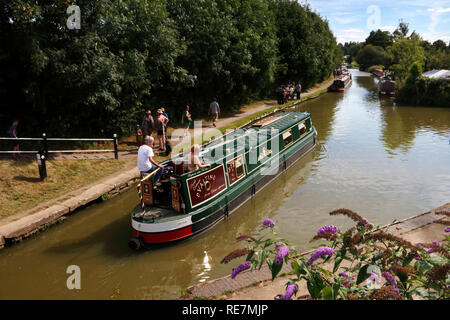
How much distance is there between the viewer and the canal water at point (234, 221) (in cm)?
730

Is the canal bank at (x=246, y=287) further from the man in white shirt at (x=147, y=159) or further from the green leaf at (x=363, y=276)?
the man in white shirt at (x=147, y=159)

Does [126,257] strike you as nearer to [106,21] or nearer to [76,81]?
[76,81]

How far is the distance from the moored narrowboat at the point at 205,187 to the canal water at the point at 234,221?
39cm

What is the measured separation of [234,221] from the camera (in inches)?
396

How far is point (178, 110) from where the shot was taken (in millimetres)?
20953

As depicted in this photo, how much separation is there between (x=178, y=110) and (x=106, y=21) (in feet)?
27.0

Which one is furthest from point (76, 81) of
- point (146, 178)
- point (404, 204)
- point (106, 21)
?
point (404, 204)

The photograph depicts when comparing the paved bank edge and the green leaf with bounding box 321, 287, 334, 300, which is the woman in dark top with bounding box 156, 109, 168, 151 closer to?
the paved bank edge

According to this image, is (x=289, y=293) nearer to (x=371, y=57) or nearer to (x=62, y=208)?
(x=62, y=208)

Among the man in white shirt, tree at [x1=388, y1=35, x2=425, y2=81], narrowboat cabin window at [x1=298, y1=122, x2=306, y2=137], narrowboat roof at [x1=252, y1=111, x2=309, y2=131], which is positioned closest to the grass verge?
the man in white shirt

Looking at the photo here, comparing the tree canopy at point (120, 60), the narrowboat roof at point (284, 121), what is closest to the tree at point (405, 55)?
the tree canopy at point (120, 60)

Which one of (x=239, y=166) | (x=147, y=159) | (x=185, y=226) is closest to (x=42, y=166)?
(x=147, y=159)

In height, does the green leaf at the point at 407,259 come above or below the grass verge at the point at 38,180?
above

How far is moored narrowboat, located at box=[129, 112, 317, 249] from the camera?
8344 mm
